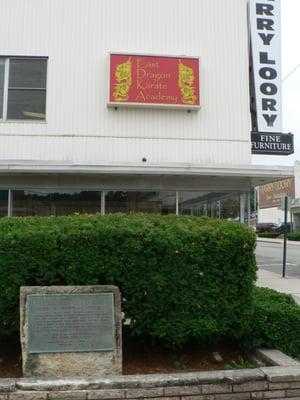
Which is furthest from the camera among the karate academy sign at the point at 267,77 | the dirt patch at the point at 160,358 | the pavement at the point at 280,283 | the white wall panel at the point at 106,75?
the karate academy sign at the point at 267,77

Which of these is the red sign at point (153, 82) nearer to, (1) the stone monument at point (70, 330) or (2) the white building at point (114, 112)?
(2) the white building at point (114, 112)

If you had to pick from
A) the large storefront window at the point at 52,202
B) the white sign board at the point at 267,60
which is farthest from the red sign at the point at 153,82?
the large storefront window at the point at 52,202

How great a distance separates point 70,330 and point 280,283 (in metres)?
9.29

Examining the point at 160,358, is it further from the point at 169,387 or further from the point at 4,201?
the point at 4,201

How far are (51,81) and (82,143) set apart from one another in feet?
5.64

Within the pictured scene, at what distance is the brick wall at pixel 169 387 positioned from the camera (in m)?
4.62

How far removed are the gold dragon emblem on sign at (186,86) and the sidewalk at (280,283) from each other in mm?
4991

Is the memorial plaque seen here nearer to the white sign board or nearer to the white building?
the white building

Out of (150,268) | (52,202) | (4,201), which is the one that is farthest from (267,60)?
(150,268)

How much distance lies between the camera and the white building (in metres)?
11.6

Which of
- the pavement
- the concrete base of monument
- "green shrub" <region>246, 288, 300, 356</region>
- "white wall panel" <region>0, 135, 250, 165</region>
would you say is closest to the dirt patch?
"green shrub" <region>246, 288, 300, 356</region>

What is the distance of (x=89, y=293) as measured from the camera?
5.11 m

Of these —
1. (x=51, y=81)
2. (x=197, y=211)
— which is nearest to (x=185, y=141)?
(x=197, y=211)

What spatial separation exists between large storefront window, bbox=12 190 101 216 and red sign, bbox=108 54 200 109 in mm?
2303
